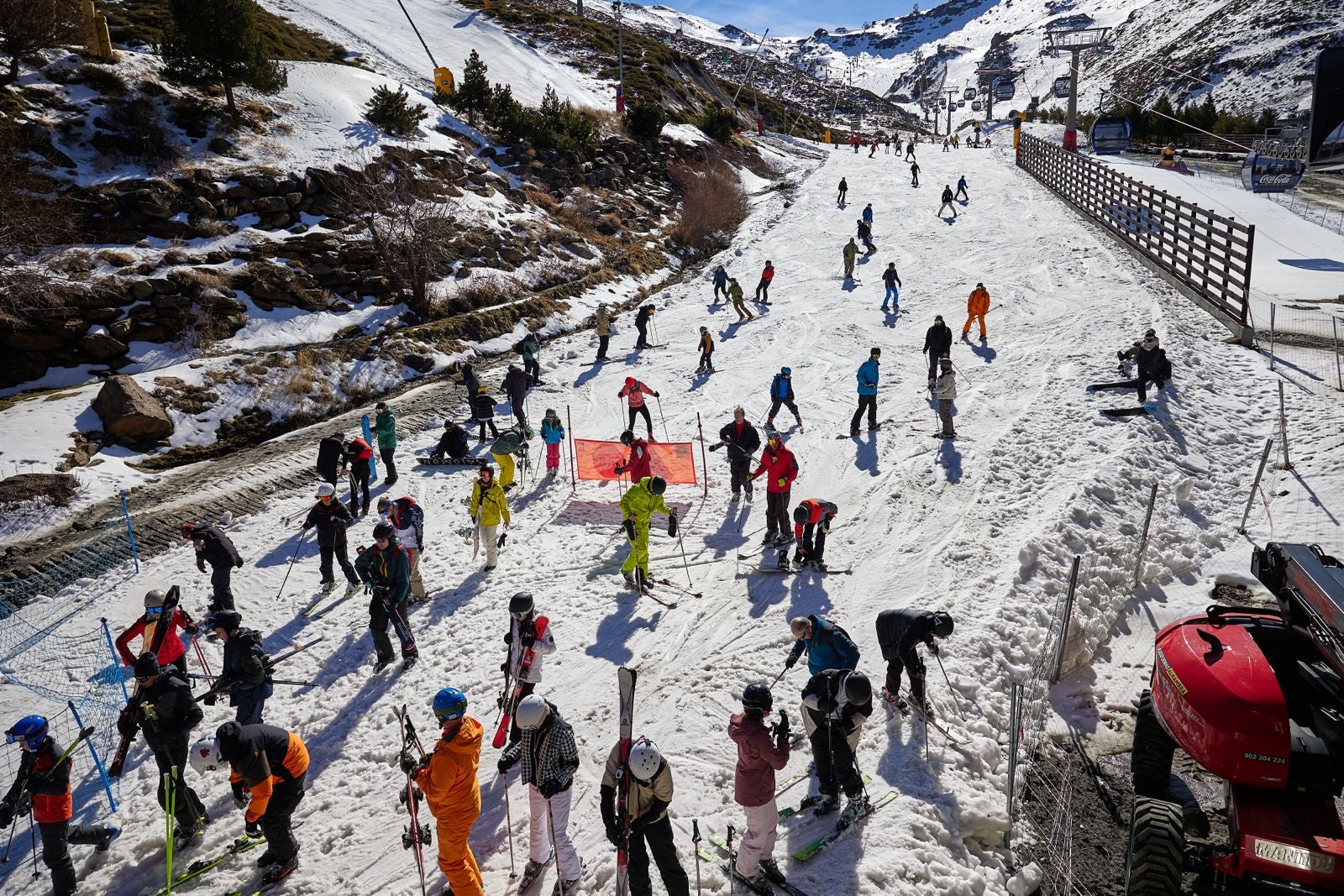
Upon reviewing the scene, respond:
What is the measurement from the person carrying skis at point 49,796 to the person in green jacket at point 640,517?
19.6 ft

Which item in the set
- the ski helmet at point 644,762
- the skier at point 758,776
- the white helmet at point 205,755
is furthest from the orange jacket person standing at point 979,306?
the white helmet at point 205,755

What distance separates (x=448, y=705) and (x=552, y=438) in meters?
9.20

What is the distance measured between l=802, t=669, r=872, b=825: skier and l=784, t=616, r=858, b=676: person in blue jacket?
1.19 ft

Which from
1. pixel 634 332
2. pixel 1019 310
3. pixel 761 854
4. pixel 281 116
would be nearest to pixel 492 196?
pixel 281 116

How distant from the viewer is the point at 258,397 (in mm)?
19172

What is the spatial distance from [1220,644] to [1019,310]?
1726 cm

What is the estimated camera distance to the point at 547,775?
18.2 feet

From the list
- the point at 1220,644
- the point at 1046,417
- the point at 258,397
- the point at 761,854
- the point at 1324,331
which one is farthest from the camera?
the point at 258,397

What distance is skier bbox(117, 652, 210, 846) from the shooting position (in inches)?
265

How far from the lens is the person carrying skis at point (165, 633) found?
7870 mm

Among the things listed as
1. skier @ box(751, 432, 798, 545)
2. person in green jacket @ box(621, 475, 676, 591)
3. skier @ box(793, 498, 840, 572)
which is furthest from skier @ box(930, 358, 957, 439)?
person in green jacket @ box(621, 475, 676, 591)

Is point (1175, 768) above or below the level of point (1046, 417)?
below

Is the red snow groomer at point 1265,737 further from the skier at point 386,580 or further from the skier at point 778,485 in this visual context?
the skier at point 386,580

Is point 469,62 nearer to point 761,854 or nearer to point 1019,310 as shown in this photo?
point 1019,310
